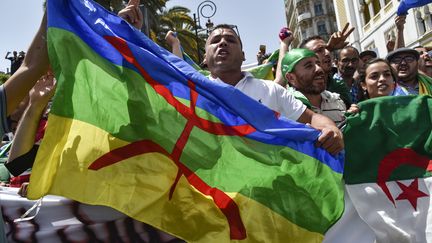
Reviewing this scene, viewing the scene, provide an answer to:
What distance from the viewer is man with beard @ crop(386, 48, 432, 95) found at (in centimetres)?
464

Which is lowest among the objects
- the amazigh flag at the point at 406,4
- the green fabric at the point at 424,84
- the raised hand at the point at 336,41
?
the green fabric at the point at 424,84

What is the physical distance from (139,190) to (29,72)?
0.84 metres

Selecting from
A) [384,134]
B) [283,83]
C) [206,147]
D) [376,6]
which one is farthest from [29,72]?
[376,6]

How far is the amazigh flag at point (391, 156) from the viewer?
3146 mm

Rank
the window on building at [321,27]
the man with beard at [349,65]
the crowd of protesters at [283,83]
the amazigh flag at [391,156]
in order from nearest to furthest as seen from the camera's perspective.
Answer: the crowd of protesters at [283,83], the amazigh flag at [391,156], the man with beard at [349,65], the window on building at [321,27]

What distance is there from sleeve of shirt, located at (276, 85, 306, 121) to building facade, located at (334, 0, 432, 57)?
20517mm

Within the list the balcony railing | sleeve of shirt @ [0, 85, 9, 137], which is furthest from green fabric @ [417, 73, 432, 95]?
the balcony railing

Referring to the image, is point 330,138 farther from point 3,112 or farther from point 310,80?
point 3,112

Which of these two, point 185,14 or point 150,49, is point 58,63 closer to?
point 150,49

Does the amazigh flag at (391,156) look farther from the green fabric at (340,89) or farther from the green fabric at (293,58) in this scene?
the green fabric at (340,89)

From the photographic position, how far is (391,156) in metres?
3.22

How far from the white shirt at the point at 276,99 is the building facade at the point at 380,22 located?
67.2ft

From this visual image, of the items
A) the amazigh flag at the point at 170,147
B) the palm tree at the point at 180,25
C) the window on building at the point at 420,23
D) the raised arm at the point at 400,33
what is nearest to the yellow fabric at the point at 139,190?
the amazigh flag at the point at 170,147

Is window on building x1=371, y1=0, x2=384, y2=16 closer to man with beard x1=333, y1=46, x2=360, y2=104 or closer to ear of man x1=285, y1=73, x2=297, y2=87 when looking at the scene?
man with beard x1=333, y1=46, x2=360, y2=104
